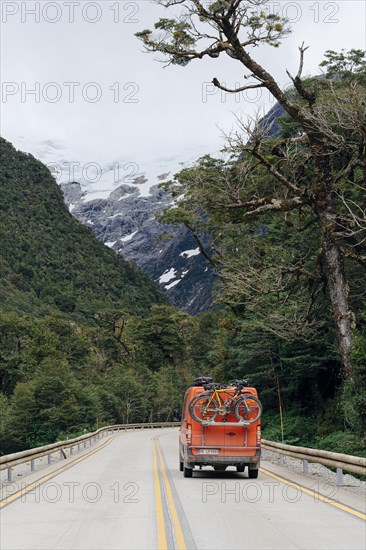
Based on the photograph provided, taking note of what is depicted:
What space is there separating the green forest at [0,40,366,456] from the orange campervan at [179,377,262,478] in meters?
5.37

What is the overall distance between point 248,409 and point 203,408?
114 centimetres

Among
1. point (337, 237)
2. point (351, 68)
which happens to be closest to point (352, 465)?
point (337, 237)

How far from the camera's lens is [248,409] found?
53.7 feet

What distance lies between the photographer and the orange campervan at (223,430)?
16188 millimetres

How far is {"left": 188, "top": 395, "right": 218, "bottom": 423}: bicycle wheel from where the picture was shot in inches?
643

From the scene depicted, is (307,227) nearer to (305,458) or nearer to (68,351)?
(305,458)

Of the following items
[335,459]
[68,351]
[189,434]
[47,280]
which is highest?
[47,280]

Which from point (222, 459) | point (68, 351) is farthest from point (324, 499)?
point (68, 351)

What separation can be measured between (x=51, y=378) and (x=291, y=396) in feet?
140

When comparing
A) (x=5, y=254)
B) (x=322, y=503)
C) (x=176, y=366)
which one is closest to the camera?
(x=322, y=503)

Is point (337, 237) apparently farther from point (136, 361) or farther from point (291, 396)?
point (136, 361)

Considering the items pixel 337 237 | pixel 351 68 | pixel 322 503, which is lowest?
pixel 322 503

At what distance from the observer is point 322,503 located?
11.7 metres

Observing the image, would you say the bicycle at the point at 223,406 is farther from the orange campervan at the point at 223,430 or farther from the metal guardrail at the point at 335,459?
the metal guardrail at the point at 335,459
